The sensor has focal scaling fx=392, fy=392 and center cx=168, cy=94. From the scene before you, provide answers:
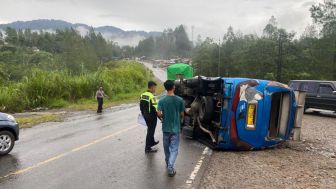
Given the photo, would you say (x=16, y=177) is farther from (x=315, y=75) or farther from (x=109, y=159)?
(x=315, y=75)

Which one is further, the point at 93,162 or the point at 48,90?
the point at 48,90

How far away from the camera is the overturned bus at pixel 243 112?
9719 mm

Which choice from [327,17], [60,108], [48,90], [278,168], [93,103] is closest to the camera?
[278,168]

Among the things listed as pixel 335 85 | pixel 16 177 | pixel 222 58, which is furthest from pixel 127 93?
pixel 222 58

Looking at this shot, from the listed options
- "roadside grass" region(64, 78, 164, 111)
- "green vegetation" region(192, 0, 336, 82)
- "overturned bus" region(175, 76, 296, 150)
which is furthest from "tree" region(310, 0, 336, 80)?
"overturned bus" region(175, 76, 296, 150)

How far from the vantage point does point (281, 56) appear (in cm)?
5353

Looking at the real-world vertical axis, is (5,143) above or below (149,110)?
below

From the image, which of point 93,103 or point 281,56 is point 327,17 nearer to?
point 281,56

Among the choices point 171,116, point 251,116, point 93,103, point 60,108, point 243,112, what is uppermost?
point 171,116

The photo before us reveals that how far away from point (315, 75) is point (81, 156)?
4689 cm

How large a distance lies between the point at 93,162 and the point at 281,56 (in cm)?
4862

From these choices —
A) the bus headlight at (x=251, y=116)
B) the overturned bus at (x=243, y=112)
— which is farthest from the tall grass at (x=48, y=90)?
the bus headlight at (x=251, y=116)

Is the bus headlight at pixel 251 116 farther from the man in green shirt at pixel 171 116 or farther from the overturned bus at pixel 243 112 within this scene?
the man in green shirt at pixel 171 116

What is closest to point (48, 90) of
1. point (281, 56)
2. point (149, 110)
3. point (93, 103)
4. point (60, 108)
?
point (60, 108)
